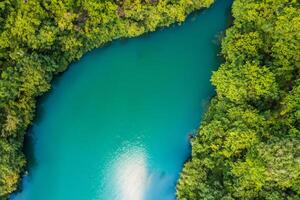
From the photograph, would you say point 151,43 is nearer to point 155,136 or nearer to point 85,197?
point 155,136

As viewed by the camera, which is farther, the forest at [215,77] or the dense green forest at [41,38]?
the dense green forest at [41,38]

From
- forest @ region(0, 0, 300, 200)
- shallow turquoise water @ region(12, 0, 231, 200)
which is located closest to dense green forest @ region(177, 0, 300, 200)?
forest @ region(0, 0, 300, 200)

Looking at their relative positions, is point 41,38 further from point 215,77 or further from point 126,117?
point 215,77

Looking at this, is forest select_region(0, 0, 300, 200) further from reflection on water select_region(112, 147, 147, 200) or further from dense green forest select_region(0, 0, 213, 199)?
reflection on water select_region(112, 147, 147, 200)

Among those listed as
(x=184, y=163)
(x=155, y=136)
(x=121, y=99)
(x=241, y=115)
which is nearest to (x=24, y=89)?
(x=121, y=99)

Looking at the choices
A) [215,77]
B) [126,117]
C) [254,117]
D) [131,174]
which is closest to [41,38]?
[126,117]

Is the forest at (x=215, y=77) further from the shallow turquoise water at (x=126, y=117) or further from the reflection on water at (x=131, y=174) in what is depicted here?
the reflection on water at (x=131, y=174)

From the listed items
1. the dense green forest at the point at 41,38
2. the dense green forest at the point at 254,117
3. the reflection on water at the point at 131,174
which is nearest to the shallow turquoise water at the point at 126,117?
the reflection on water at the point at 131,174
